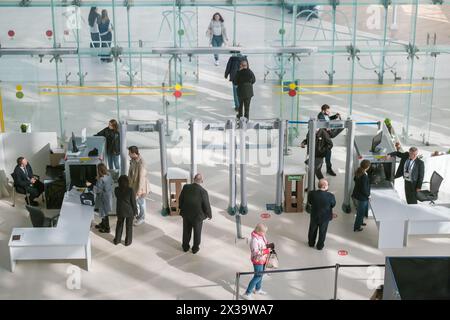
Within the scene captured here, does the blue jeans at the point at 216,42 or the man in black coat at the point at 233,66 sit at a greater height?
the blue jeans at the point at 216,42

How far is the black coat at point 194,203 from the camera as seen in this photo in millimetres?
13109

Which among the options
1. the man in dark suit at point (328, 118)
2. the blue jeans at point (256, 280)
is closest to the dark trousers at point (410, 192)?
the man in dark suit at point (328, 118)

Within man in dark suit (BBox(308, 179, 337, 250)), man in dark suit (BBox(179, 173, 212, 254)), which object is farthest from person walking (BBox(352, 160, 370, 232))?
man in dark suit (BBox(179, 173, 212, 254))

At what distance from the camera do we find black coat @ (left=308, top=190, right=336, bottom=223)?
13.2m

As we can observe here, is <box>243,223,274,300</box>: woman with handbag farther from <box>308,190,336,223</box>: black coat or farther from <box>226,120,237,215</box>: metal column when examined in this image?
<box>226,120,237,215</box>: metal column

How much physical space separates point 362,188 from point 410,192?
1.12m

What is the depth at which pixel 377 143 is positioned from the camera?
50.4ft

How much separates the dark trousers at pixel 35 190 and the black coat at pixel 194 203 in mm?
3233

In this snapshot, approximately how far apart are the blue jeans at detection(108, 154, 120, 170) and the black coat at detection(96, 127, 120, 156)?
10 centimetres

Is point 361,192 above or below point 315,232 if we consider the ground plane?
above

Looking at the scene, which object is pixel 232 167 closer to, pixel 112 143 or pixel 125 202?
pixel 125 202

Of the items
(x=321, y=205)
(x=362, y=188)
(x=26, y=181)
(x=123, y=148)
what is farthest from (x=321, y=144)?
(x=26, y=181)

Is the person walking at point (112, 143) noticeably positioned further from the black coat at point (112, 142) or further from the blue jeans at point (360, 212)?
the blue jeans at point (360, 212)

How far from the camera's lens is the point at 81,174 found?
1477 cm
